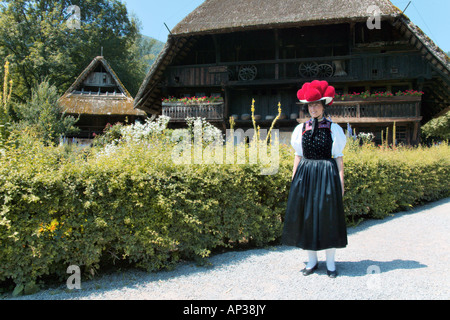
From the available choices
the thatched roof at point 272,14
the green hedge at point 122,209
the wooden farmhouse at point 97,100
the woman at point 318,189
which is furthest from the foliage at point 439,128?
the woman at point 318,189

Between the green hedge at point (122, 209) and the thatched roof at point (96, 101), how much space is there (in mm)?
17165

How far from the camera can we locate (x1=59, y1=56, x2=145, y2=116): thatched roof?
20609 mm

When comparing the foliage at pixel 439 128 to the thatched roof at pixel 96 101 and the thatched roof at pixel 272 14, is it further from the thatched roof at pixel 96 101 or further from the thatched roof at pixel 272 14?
the thatched roof at pixel 96 101

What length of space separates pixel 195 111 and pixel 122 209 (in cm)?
1241

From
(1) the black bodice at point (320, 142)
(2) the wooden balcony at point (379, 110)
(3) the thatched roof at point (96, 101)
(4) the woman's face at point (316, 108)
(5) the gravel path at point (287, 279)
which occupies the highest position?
(3) the thatched roof at point (96, 101)

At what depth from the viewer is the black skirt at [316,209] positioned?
362cm

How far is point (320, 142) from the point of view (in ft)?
12.2

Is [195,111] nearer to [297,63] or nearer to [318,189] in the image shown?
[297,63]

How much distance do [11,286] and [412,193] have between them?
8.31 meters

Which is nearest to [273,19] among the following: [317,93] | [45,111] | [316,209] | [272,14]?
[272,14]

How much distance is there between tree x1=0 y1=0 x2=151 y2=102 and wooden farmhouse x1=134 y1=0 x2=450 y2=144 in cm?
1552

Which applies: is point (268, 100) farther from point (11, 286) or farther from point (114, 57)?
point (114, 57)

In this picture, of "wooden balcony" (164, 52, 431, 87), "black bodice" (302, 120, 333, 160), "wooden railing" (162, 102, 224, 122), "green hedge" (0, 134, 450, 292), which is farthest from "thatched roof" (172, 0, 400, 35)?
"black bodice" (302, 120, 333, 160)

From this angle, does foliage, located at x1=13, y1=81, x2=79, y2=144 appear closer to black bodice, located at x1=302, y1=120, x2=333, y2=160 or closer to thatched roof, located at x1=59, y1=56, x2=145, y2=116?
thatched roof, located at x1=59, y1=56, x2=145, y2=116
